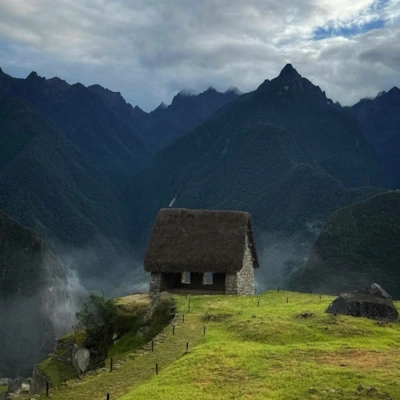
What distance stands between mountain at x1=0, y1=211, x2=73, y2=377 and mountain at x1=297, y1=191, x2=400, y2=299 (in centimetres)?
6164

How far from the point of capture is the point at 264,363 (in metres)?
15.4

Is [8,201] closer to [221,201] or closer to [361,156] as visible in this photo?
[221,201]

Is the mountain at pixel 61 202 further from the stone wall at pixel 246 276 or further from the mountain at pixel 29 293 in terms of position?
the stone wall at pixel 246 276

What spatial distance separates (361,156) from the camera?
610ft

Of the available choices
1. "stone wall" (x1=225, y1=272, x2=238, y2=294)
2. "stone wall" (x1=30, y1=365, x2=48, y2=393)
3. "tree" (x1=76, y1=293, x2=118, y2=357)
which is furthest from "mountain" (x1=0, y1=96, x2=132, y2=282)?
"tree" (x1=76, y1=293, x2=118, y2=357)

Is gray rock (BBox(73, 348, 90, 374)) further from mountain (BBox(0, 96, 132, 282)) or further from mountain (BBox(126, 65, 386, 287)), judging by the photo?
mountain (BBox(0, 96, 132, 282))

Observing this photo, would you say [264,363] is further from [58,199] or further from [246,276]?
[58,199]

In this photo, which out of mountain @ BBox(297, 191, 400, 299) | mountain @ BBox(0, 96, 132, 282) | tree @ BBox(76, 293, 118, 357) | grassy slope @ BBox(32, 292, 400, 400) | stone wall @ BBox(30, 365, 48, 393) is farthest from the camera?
mountain @ BBox(0, 96, 132, 282)

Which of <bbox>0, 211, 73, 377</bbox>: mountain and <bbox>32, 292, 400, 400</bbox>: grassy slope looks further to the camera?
<bbox>0, 211, 73, 377</bbox>: mountain

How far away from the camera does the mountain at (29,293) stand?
108875 millimetres

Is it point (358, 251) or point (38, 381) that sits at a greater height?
point (358, 251)

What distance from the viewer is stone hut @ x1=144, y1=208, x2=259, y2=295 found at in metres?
34.6

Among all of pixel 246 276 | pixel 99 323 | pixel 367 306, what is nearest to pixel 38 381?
pixel 99 323

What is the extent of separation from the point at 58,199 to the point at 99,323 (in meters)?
141
